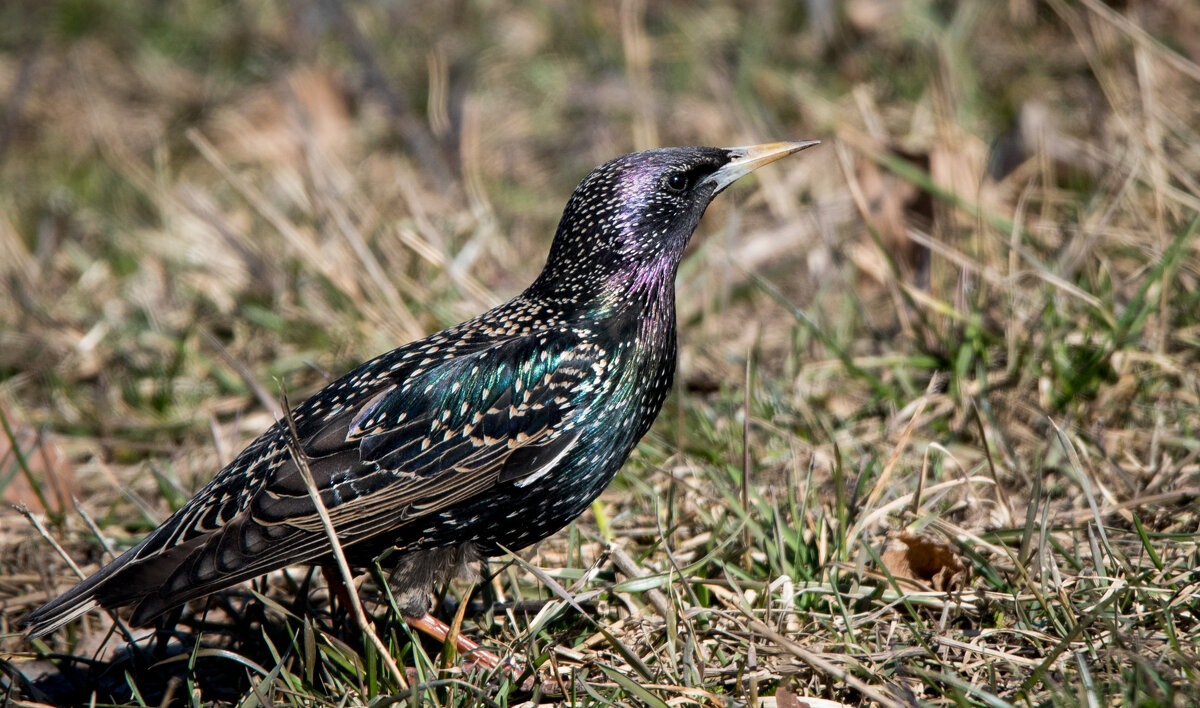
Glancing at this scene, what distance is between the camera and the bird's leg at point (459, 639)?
2910 millimetres

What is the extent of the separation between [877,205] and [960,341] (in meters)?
1.01

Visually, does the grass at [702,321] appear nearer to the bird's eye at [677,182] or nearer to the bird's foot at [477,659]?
the bird's foot at [477,659]

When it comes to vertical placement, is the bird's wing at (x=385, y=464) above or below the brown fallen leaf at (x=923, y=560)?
above

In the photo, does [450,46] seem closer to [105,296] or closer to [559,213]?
[559,213]

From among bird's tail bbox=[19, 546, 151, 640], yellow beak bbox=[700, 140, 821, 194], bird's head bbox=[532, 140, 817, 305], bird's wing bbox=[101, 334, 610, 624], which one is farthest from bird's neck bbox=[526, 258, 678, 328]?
bird's tail bbox=[19, 546, 151, 640]

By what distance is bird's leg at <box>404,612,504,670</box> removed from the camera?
2.91 m

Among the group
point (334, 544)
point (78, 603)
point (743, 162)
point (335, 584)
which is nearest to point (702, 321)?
point (743, 162)

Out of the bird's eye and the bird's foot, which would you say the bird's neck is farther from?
the bird's foot

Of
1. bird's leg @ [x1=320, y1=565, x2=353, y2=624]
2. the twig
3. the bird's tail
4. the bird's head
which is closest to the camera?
the twig

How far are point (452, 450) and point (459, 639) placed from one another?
474 mm

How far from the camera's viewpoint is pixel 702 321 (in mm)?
4777

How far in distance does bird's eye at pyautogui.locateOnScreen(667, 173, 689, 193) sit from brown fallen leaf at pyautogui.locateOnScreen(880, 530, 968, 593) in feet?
3.59

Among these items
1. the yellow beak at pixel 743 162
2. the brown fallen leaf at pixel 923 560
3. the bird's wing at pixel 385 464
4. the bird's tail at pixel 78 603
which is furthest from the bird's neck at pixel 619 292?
Result: the bird's tail at pixel 78 603

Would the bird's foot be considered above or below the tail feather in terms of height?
below
